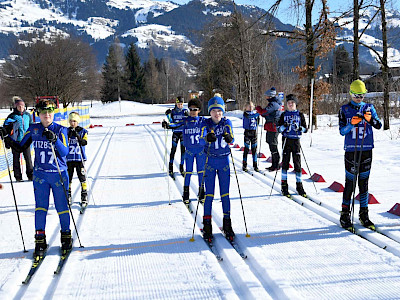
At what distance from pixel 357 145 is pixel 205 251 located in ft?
8.73

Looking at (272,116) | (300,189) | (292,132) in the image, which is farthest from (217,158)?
(272,116)

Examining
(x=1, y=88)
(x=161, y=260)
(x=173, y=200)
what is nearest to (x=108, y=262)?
(x=161, y=260)

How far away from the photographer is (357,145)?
5449mm

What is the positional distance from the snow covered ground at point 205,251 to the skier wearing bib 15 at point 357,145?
35cm

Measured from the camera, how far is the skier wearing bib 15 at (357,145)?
535 centimetres

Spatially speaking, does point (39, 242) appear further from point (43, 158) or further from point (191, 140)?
point (191, 140)

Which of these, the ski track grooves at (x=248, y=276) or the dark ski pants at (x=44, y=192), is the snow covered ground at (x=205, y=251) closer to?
the ski track grooves at (x=248, y=276)

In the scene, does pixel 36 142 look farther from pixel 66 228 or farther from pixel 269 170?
pixel 269 170

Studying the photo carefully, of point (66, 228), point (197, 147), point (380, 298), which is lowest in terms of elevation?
point (380, 298)

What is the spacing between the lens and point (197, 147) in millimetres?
7180

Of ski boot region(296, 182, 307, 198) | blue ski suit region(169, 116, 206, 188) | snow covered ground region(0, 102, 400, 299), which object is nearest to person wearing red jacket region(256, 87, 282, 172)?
snow covered ground region(0, 102, 400, 299)

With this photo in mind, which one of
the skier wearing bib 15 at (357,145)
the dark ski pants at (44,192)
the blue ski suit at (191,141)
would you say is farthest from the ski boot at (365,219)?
the dark ski pants at (44,192)

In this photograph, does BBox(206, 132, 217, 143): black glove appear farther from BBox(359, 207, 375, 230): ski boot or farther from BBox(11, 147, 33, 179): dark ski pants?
BBox(11, 147, 33, 179): dark ski pants

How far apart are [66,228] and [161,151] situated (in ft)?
31.9
